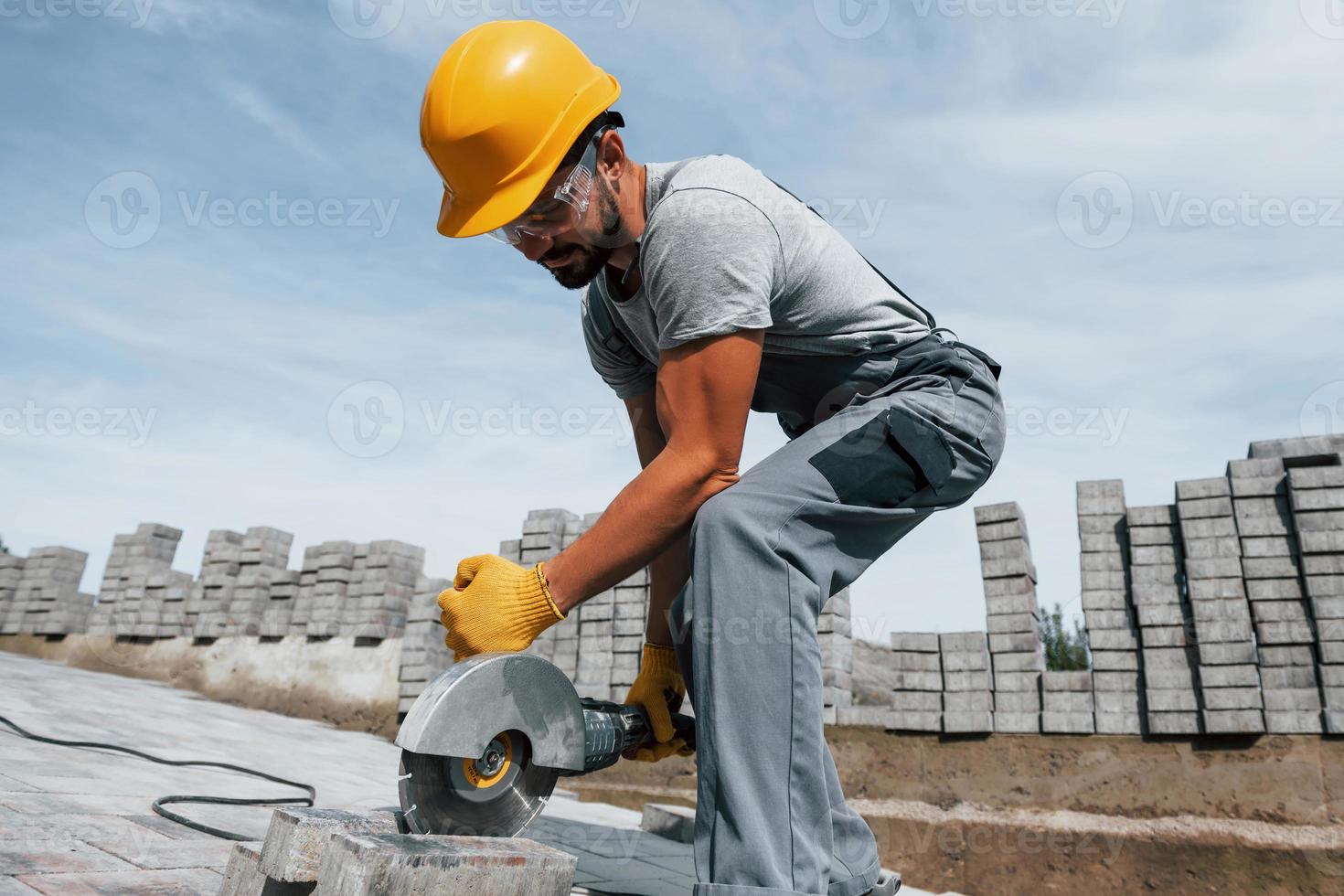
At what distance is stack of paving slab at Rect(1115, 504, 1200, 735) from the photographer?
5.31m

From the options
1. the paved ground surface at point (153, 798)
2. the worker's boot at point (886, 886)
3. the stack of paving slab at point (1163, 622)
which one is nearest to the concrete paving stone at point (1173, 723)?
the stack of paving slab at point (1163, 622)

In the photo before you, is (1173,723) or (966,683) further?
(966,683)

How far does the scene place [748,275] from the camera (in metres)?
1.75

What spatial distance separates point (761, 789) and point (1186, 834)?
4.81 metres

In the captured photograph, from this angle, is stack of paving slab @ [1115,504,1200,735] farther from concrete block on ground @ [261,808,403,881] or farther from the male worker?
concrete block on ground @ [261,808,403,881]

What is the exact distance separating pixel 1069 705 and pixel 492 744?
4.87 m

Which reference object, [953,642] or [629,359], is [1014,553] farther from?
[629,359]

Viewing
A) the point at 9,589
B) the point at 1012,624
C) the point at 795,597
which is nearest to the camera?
the point at 795,597

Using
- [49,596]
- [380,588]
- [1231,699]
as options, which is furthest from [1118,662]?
[49,596]

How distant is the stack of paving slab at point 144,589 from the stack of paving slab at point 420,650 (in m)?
3.52

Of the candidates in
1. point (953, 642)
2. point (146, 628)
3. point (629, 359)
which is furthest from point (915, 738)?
point (146, 628)

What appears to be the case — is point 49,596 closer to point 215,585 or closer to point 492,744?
point 215,585

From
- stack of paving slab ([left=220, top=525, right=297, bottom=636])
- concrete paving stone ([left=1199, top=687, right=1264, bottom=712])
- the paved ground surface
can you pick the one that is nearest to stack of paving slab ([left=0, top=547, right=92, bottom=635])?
stack of paving slab ([left=220, top=525, right=297, bottom=636])

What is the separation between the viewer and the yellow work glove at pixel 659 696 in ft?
7.38
